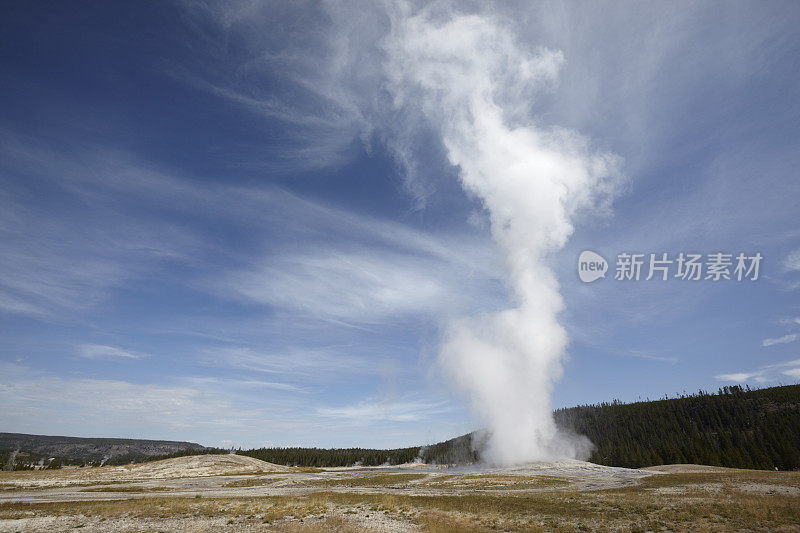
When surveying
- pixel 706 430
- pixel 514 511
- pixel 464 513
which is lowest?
pixel 464 513

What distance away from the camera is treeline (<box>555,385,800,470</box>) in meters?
101

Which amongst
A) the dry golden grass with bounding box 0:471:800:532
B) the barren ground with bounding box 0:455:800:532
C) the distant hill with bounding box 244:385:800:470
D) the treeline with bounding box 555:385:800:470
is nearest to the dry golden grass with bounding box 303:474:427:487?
the dry golden grass with bounding box 0:471:800:532

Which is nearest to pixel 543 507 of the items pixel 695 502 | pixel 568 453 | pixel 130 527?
pixel 695 502

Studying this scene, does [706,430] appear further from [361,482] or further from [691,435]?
[361,482]

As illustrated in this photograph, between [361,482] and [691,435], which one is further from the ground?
[691,435]

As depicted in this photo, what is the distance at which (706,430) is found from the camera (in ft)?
488

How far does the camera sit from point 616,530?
22.6 meters

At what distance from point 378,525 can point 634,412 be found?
207242mm

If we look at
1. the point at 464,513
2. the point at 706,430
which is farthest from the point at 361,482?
the point at 706,430

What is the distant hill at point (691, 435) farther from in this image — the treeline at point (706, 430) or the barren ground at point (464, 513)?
the barren ground at point (464, 513)

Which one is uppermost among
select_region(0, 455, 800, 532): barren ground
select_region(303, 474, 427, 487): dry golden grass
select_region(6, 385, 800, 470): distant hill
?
select_region(6, 385, 800, 470): distant hill

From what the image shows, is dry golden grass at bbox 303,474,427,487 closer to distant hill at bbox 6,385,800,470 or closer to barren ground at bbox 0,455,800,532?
barren ground at bbox 0,455,800,532

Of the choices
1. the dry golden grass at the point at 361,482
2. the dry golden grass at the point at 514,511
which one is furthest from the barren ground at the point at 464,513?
the dry golden grass at the point at 361,482

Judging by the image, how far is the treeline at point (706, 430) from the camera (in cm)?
10138
